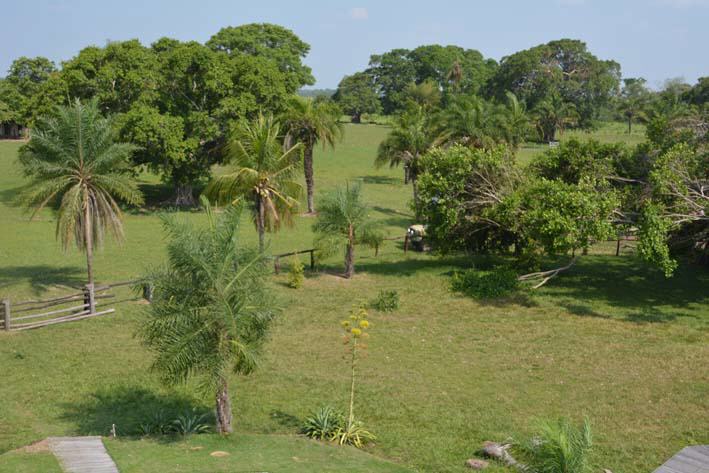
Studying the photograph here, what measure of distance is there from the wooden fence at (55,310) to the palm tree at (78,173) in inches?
24.3

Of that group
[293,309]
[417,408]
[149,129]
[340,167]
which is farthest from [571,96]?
[417,408]

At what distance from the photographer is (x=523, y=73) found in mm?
77875

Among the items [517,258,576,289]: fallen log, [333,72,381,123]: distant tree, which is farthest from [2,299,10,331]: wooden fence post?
[333,72,381,123]: distant tree

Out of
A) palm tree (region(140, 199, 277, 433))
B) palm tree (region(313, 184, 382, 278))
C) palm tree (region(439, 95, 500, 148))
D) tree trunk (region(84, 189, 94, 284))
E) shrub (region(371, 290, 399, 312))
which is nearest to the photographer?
palm tree (region(140, 199, 277, 433))

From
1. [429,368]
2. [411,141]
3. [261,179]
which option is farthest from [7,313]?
[411,141]

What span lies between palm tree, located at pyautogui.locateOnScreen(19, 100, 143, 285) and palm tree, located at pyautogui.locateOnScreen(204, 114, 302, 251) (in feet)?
10.1

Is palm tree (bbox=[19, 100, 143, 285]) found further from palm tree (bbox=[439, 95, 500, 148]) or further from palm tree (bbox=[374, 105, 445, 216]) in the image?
palm tree (bbox=[439, 95, 500, 148])

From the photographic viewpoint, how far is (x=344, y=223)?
26.1m

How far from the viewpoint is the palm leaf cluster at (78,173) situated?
2158cm

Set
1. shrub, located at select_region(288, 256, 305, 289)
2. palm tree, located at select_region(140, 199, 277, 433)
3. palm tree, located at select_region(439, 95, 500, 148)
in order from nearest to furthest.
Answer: palm tree, located at select_region(140, 199, 277, 433) < shrub, located at select_region(288, 256, 305, 289) < palm tree, located at select_region(439, 95, 500, 148)

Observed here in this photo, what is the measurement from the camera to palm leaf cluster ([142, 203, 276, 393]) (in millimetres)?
12023

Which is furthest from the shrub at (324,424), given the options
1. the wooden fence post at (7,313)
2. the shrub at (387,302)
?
the wooden fence post at (7,313)

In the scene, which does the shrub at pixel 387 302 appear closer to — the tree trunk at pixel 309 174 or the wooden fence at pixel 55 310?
the wooden fence at pixel 55 310

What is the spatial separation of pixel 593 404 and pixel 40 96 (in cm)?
3141
